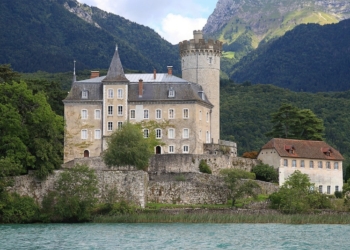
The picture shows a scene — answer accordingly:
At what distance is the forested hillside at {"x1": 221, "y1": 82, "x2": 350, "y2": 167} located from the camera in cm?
10369

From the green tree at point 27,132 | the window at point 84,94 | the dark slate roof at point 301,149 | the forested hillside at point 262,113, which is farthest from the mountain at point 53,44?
the green tree at point 27,132

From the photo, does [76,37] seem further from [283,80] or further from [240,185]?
[240,185]

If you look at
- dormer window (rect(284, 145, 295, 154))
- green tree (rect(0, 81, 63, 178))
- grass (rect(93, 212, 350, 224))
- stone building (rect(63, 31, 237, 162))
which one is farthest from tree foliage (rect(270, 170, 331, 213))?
green tree (rect(0, 81, 63, 178))

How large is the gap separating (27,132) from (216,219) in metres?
14.4

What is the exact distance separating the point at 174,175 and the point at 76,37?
429ft

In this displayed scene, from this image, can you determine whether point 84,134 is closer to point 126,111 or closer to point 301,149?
point 126,111

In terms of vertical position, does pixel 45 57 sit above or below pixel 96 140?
above

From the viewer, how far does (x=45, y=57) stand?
17975 centimetres

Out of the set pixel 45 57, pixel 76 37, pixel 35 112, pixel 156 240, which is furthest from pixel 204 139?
pixel 76 37

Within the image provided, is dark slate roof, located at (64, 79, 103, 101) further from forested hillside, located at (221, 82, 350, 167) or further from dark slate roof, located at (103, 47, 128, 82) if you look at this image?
forested hillside, located at (221, 82, 350, 167)

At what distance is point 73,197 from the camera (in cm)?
5844

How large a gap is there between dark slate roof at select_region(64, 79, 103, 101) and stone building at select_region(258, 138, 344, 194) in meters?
14.6

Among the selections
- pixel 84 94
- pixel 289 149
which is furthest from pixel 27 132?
pixel 289 149

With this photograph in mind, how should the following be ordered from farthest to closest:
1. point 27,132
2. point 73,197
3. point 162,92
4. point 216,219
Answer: point 162,92 < point 27,132 < point 73,197 < point 216,219
